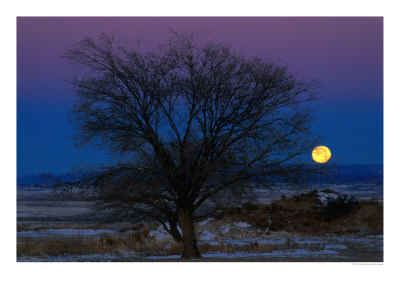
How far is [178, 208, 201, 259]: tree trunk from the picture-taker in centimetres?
1347

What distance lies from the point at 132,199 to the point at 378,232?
41.6 feet

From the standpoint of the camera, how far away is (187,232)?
1350 centimetres

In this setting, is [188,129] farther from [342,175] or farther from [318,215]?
[318,215]

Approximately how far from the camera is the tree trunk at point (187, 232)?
530 inches

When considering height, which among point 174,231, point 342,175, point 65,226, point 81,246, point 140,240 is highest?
point 342,175

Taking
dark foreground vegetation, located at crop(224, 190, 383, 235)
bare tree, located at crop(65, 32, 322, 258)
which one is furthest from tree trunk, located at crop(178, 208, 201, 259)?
dark foreground vegetation, located at crop(224, 190, 383, 235)

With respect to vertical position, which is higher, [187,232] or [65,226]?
[187,232]

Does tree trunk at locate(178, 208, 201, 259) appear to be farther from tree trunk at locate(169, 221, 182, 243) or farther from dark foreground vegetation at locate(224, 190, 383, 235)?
dark foreground vegetation at locate(224, 190, 383, 235)

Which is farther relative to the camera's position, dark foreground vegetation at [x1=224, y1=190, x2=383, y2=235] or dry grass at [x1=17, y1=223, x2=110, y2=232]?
dark foreground vegetation at [x1=224, y1=190, x2=383, y2=235]

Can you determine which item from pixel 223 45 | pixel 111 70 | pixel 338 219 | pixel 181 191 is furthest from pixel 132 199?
pixel 338 219

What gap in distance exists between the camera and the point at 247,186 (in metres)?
13.1

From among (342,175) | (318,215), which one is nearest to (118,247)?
(342,175)

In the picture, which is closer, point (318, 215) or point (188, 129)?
point (188, 129)

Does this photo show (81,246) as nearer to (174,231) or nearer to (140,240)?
(140,240)
